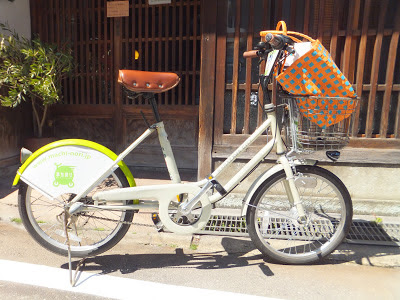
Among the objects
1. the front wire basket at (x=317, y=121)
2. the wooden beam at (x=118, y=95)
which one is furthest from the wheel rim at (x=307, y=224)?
the wooden beam at (x=118, y=95)

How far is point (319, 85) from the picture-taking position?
7.59 feet

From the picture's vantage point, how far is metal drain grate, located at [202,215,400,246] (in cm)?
306

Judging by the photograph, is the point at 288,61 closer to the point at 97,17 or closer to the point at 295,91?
the point at 295,91

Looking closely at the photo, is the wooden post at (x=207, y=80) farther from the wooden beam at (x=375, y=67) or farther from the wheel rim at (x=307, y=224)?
the wooden beam at (x=375, y=67)

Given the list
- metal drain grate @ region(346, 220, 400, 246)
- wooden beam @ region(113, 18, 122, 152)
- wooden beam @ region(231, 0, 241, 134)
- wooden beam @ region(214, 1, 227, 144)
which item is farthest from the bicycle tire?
wooden beam @ region(113, 18, 122, 152)

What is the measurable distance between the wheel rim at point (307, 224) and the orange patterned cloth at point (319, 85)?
559 mm

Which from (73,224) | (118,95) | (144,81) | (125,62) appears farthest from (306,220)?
(125,62)

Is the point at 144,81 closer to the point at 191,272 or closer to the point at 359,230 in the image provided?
the point at 191,272

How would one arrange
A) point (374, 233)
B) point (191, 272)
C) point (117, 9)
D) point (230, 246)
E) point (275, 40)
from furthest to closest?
point (117, 9) < point (374, 233) < point (230, 246) < point (191, 272) < point (275, 40)

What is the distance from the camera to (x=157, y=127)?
2572mm

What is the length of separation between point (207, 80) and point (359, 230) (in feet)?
7.62

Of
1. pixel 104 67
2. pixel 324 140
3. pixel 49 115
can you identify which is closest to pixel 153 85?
pixel 324 140

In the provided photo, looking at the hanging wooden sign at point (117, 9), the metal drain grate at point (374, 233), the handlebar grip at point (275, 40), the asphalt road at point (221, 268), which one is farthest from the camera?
the hanging wooden sign at point (117, 9)

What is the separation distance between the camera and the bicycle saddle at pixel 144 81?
239cm
